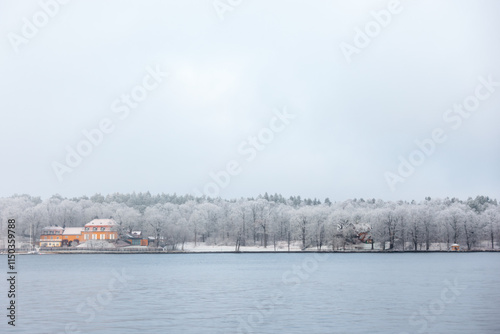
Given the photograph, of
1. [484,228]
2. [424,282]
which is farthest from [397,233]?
[424,282]

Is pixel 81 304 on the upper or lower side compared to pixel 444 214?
lower

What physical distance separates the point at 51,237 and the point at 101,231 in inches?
502

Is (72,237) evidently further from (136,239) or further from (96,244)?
(136,239)

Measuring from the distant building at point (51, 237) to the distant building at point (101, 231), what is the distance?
623 cm

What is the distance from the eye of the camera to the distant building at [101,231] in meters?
145

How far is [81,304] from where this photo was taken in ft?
125

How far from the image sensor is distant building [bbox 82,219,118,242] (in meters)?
145

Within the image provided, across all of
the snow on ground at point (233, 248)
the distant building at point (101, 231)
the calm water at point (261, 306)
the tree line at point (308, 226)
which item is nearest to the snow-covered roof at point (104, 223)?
the distant building at point (101, 231)

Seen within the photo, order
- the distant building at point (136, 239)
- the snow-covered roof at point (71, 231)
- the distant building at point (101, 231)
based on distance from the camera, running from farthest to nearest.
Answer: the snow-covered roof at point (71, 231), the distant building at point (101, 231), the distant building at point (136, 239)

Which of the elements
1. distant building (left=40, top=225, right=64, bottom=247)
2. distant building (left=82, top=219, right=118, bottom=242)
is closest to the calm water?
distant building (left=82, top=219, right=118, bottom=242)

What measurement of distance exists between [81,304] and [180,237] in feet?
332

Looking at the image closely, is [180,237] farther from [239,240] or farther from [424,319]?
[424,319]

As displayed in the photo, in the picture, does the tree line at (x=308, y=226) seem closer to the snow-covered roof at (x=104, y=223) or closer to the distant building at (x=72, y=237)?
the snow-covered roof at (x=104, y=223)

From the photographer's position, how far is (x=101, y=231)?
14612 centimetres
